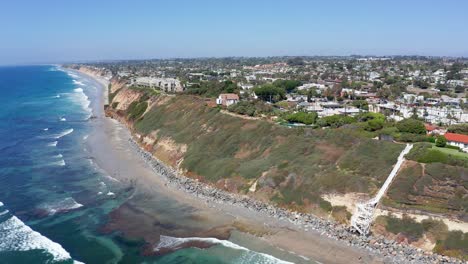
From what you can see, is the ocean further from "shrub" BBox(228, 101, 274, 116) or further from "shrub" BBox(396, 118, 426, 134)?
"shrub" BBox(396, 118, 426, 134)

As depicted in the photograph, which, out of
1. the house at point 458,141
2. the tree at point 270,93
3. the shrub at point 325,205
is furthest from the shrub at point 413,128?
the tree at point 270,93

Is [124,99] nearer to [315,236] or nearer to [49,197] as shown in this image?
[49,197]

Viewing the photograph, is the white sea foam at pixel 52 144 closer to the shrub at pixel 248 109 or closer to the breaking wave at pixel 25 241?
the shrub at pixel 248 109

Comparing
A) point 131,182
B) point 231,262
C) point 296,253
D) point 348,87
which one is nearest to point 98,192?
point 131,182

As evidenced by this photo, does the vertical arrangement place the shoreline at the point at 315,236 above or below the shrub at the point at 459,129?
below

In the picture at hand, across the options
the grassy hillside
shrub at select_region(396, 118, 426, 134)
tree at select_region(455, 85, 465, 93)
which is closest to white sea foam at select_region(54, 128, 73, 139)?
the grassy hillside
